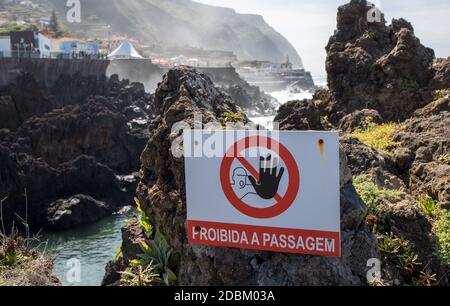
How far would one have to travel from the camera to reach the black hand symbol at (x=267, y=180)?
621 centimetres

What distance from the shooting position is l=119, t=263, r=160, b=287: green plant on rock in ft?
21.5

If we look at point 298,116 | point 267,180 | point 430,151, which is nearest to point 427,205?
point 430,151

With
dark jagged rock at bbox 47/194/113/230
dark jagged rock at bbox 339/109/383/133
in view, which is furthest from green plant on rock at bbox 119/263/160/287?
dark jagged rock at bbox 47/194/113/230

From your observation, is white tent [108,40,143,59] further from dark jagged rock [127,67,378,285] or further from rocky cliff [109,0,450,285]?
dark jagged rock [127,67,378,285]

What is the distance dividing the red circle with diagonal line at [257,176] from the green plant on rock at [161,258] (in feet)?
3.85

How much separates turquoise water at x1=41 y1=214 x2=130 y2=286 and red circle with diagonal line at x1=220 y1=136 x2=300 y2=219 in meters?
12.2

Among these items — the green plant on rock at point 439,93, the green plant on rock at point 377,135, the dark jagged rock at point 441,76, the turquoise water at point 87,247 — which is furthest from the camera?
the turquoise water at point 87,247

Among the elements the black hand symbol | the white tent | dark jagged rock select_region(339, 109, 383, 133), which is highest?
the white tent

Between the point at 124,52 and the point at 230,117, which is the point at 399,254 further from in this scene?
the point at 124,52

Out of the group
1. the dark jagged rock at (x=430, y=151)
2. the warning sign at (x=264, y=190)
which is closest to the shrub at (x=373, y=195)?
the dark jagged rock at (x=430, y=151)

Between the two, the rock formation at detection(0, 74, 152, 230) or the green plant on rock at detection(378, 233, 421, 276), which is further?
the rock formation at detection(0, 74, 152, 230)

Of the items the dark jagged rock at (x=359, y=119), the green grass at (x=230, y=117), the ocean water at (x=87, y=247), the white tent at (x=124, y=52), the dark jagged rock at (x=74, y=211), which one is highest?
the white tent at (x=124, y=52)

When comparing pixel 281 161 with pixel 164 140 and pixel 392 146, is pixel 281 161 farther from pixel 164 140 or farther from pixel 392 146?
pixel 392 146

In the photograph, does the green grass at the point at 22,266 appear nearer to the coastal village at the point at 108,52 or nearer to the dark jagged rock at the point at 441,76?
the dark jagged rock at the point at 441,76
